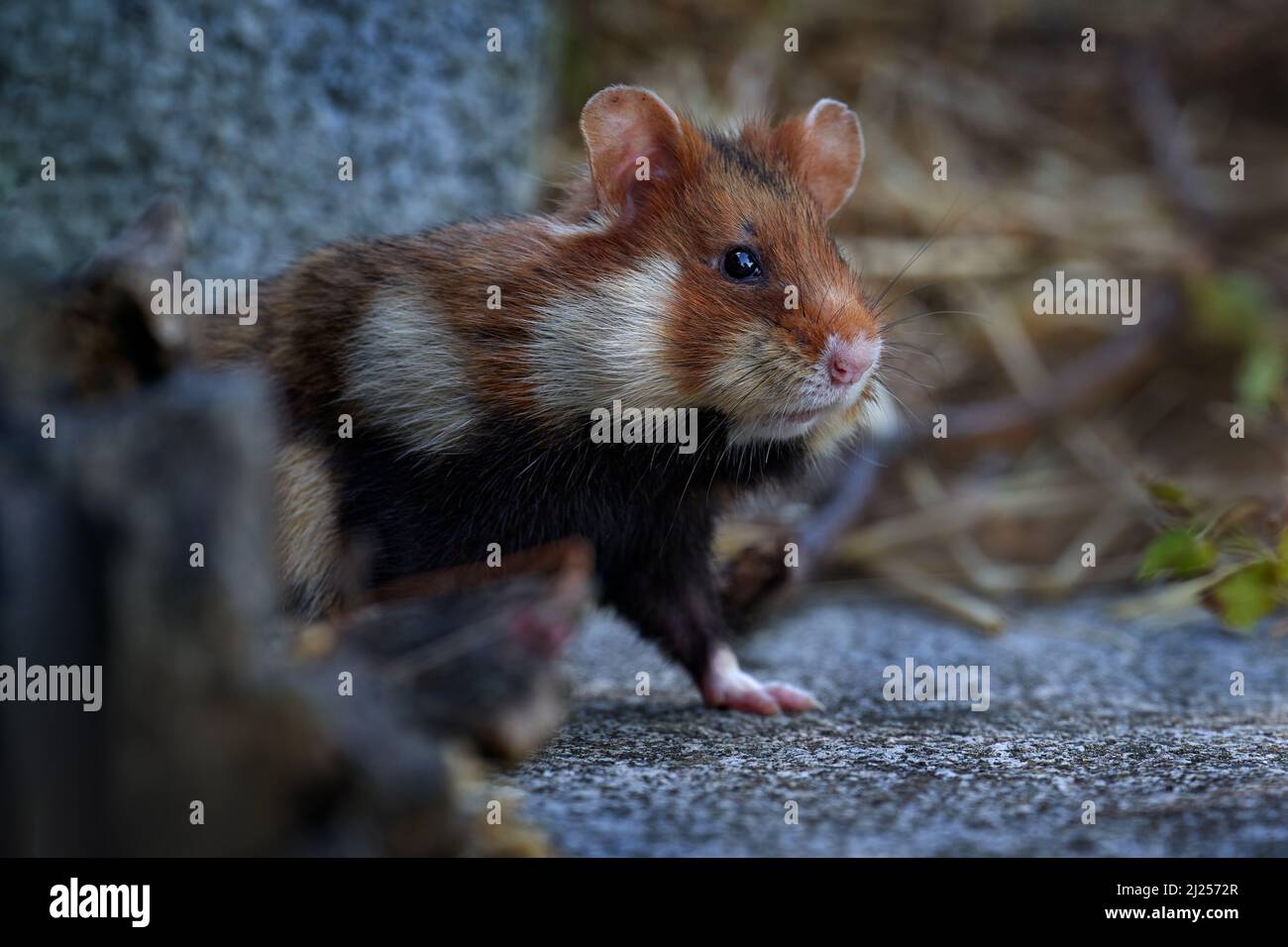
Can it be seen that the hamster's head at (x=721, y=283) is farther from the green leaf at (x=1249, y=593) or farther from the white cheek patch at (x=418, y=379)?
the green leaf at (x=1249, y=593)

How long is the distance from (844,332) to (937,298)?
399 cm

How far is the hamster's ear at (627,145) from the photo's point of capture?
341 cm

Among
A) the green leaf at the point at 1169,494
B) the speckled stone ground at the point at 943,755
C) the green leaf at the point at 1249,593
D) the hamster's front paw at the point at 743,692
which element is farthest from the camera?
the green leaf at the point at 1169,494

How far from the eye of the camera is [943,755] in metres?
3.03

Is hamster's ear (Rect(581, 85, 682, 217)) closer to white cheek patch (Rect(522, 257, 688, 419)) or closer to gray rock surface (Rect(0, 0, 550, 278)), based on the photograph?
white cheek patch (Rect(522, 257, 688, 419))

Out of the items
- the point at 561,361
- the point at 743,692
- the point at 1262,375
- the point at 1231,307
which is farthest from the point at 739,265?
the point at 1231,307

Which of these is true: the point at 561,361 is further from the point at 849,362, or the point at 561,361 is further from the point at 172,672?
the point at 172,672

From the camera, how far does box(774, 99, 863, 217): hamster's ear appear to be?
3781mm

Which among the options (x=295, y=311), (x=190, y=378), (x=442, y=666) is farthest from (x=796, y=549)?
(x=190, y=378)

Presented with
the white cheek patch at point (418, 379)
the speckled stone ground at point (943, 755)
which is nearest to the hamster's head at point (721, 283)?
the white cheek patch at point (418, 379)

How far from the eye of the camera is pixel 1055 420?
6598mm

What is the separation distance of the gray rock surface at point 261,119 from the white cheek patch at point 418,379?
1.72m

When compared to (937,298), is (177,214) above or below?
below
